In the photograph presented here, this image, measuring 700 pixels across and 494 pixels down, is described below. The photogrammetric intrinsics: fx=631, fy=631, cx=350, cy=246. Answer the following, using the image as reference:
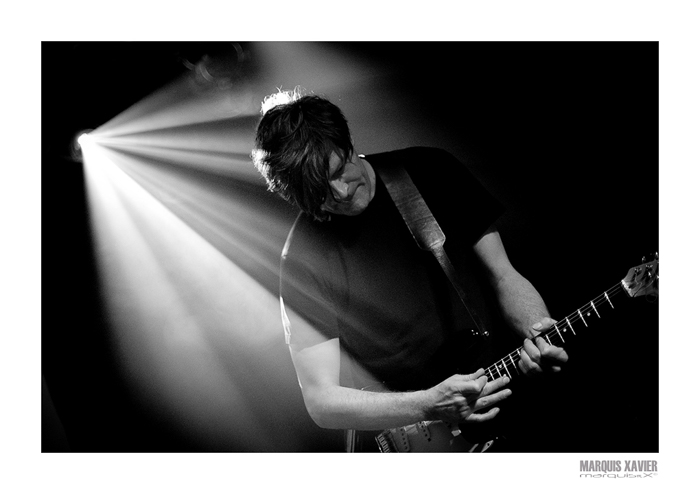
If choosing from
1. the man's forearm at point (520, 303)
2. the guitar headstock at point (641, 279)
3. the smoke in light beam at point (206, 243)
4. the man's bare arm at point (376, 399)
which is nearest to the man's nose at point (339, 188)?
the smoke in light beam at point (206, 243)

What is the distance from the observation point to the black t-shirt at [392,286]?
2.01 m

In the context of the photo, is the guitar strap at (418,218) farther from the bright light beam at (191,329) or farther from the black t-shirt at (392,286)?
the bright light beam at (191,329)

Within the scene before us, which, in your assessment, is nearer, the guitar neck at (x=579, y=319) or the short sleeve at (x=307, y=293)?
the guitar neck at (x=579, y=319)

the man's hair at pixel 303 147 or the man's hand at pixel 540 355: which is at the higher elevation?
the man's hair at pixel 303 147

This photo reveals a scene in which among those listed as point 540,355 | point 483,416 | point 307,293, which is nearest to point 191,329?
point 307,293

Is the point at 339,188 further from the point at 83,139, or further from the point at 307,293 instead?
the point at 83,139

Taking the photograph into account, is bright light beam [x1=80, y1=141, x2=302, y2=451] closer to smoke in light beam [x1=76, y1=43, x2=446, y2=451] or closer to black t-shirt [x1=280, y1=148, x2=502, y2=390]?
smoke in light beam [x1=76, y1=43, x2=446, y2=451]

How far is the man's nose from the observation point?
196cm

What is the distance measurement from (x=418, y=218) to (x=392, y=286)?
0.24 meters

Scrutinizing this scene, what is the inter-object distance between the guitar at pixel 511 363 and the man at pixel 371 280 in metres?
0.07

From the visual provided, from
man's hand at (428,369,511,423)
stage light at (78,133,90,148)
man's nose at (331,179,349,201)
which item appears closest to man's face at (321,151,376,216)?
man's nose at (331,179,349,201)
